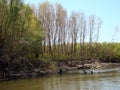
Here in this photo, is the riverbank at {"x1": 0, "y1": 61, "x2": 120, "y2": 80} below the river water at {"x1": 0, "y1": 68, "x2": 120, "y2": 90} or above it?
above

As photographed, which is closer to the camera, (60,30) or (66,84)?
(66,84)

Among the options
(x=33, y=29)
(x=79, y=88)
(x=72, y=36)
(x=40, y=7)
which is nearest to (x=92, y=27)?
(x=72, y=36)

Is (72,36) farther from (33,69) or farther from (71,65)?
(33,69)

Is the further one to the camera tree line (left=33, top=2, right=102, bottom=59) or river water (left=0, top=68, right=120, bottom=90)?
tree line (left=33, top=2, right=102, bottom=59)

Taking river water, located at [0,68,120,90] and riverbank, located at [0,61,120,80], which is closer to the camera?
river water, located at [0,68,120,90]

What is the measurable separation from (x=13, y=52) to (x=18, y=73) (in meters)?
3.69

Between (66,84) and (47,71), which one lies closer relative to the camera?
(66,84)

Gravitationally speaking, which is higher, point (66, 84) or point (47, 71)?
point (47, 71)

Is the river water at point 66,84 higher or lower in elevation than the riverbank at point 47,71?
lower

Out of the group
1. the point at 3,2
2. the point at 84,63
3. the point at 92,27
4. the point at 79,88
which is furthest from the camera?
the point at 92,27

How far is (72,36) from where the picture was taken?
8156 cm

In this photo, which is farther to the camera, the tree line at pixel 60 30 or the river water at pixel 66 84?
the tree line at pixel 60 30

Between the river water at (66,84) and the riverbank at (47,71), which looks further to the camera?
the riverbank at (47,71)

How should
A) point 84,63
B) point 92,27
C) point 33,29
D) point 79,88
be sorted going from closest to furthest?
1. point 79,88
2. point 33,29
3. point 84,63
4. point 92,27
